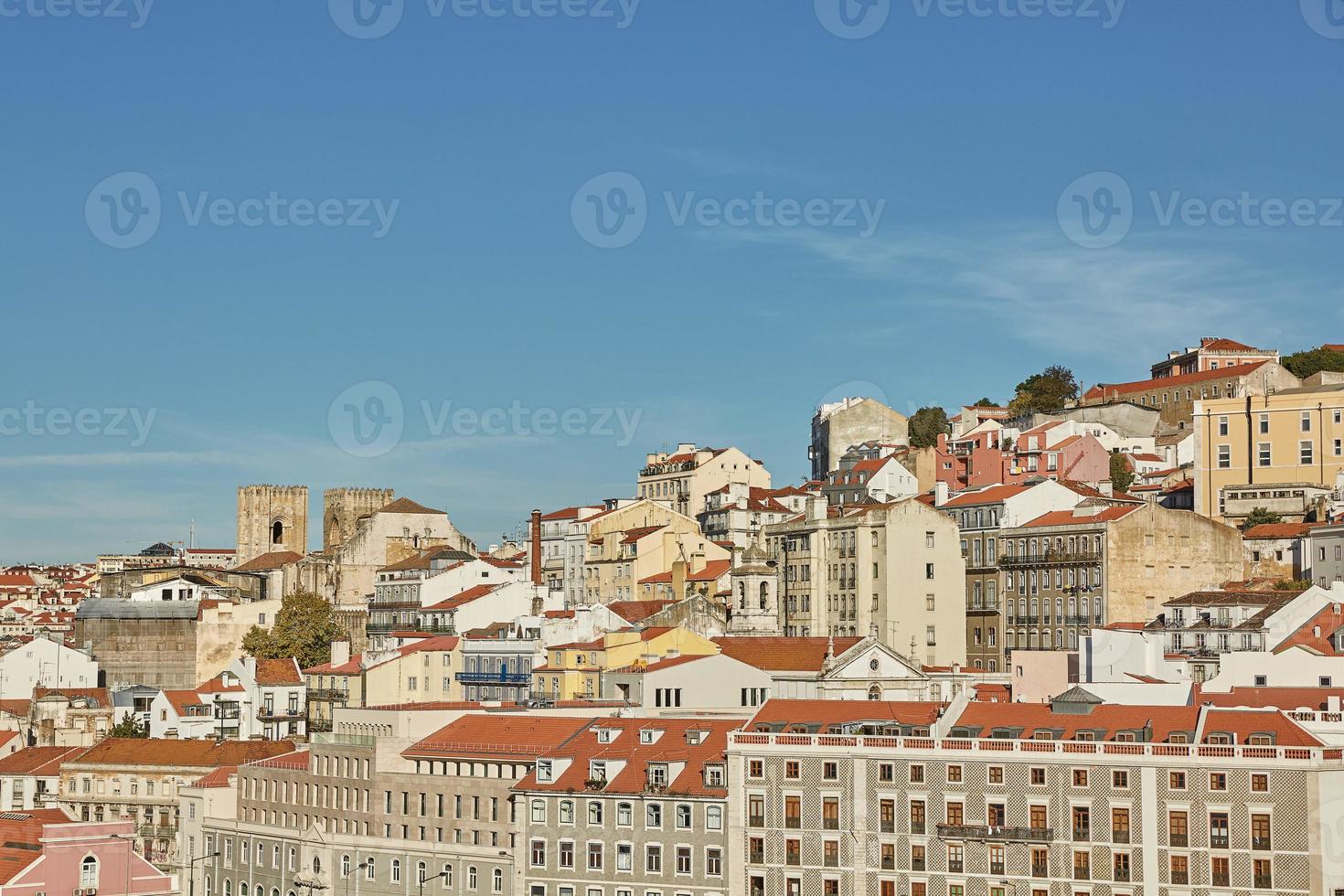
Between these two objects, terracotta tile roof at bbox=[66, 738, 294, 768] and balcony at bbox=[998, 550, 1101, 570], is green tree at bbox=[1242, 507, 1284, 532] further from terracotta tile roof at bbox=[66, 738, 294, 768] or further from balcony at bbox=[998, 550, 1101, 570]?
terracotta tile roof at bbox=[66, 738, 294, 768]

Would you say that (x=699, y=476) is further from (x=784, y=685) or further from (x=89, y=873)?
(x=89, y=873)

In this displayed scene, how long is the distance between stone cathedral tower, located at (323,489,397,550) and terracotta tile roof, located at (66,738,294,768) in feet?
204

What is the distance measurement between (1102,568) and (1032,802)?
35.8m

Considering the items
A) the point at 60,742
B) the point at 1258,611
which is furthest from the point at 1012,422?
the point at 60,742

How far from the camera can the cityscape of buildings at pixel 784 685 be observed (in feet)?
223

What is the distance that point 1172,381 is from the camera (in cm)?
14988

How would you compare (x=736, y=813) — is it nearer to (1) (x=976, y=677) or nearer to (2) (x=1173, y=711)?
(2) (x=1173, y=711)

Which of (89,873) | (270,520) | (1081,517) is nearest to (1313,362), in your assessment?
(1081,517)

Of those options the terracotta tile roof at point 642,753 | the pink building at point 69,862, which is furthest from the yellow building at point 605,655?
the pink building at point 69,862

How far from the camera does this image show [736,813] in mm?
71812

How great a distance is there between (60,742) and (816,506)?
130 feet

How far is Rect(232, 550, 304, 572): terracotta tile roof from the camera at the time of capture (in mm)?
147500

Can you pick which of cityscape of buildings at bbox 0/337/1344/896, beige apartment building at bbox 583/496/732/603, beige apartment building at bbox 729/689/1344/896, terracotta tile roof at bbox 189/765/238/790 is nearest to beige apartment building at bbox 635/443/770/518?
cityscape of buildings at bbox 0/337/1344/896

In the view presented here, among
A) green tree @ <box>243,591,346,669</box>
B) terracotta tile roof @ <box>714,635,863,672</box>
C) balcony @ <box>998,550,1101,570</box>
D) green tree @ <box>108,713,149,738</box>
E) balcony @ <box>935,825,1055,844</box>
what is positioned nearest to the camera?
balcony @ <box>935,825,1055,844</box>
